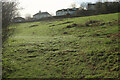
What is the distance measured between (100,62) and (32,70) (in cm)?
631

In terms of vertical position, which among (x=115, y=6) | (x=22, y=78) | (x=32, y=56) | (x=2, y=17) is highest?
(x=115, y=6)

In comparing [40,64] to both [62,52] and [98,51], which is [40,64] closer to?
[62,52]

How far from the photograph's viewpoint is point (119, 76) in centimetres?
976

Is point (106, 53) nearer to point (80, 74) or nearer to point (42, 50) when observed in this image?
point (80, 74)

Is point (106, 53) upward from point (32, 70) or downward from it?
upward

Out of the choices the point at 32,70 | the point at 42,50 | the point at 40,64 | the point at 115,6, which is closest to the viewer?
the point at 32,70

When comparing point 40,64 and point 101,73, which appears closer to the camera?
point 101,73

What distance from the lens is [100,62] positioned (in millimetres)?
A: 11977

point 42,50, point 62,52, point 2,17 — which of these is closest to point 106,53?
point 62,52

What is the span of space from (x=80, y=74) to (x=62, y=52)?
492cm

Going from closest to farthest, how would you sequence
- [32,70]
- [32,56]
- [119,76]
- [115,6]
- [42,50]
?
[119,76] → [32,70] → [32,56] → [42,50] → [115,6]

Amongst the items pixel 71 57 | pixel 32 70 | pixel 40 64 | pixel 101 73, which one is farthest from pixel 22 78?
pixel 101 73

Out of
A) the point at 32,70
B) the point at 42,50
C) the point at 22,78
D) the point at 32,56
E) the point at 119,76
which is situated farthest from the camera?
the point at 42,50

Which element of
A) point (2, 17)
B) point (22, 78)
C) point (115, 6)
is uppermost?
point (115, 6)
